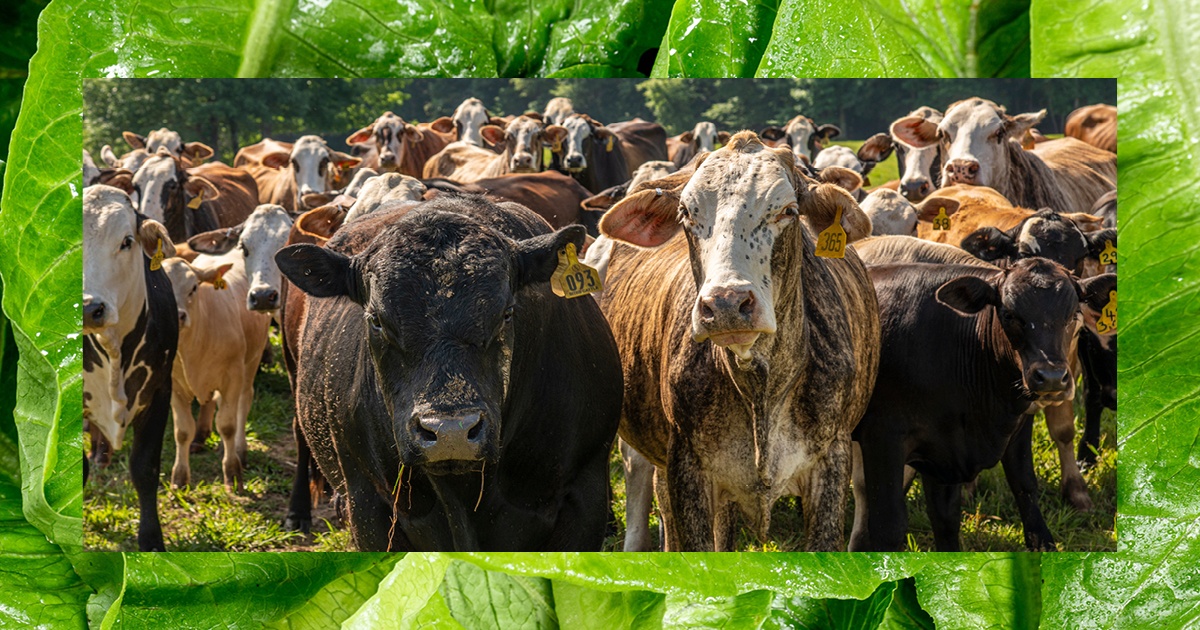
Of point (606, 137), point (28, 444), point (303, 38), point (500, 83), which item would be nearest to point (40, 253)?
point (28, 444)

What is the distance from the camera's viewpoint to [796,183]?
8.21ft

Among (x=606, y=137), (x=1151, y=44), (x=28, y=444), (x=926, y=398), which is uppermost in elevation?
(x=1151, y=44)

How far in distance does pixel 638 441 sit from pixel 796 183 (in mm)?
687

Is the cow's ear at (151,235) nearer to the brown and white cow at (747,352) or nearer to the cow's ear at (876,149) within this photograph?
the brown and white cow at (747,352)

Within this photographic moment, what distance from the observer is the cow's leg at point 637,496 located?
2.66 meters

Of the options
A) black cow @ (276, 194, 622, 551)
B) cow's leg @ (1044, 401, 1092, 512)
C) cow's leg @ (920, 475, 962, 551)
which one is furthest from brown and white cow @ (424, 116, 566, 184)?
cow's leg @ (1044, 401, 1092, 512)

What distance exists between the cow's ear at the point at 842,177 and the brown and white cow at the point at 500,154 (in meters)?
0.58

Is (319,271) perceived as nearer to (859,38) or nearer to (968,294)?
(859,38)

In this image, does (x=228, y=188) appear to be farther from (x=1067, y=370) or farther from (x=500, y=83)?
(x=1067, y=370)

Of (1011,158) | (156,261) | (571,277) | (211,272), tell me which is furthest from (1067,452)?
(156,261)

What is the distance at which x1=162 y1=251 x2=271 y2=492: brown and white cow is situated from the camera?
107 inches

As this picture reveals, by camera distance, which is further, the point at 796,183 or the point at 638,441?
the point at 638,441

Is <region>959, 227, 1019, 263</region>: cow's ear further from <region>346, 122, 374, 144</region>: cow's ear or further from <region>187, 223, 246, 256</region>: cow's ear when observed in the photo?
<region>187, 223, 246, 256</region>: cow's ear

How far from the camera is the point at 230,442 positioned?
2.73 m
